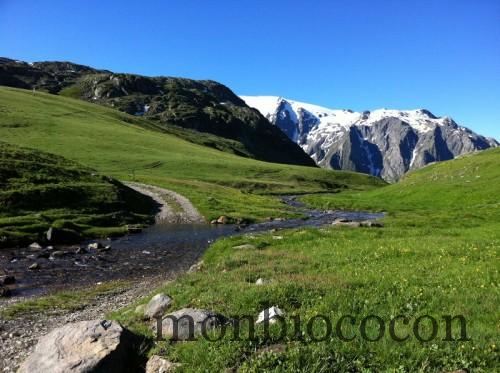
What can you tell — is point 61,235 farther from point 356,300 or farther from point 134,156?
point 134,156

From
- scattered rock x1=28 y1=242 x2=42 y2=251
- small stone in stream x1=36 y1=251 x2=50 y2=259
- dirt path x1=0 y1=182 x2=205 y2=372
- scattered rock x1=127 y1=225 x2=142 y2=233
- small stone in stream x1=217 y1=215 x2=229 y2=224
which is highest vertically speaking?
small stone in stream x1=217 y1=215 x2=229 y2=224

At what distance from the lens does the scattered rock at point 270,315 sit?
12680 millimetres

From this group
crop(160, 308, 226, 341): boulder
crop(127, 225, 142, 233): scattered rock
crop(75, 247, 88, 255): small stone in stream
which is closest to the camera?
crop(160, 308, 226, 341): boulder

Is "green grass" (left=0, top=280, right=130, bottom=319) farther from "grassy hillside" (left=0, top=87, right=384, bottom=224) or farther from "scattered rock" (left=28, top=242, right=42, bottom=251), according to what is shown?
"grassy hillside" (left=0, top=87, right=384, bottom=224)

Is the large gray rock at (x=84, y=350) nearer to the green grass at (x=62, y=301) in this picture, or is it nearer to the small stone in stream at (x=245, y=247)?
the green grass at (x=62, y=301)

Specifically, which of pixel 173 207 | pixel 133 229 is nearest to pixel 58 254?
pixel 133 229

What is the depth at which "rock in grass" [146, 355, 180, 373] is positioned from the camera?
1134 cm

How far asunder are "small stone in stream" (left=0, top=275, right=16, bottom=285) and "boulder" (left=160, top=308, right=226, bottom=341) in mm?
18731

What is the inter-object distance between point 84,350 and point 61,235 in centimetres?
3412

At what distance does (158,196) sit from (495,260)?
69072 mm

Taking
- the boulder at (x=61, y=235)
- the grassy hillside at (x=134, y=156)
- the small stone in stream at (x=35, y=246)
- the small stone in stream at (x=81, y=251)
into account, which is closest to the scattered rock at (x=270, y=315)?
the small stone in stream at (x=81, y=251)

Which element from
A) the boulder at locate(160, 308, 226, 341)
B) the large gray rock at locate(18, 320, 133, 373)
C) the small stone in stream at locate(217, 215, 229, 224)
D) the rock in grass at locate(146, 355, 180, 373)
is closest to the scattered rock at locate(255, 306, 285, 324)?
the boulder at locate(160, 308, 226, 341)

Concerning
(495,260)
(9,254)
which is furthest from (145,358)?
(9,254)

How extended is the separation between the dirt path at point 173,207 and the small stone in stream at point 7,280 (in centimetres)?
3241
